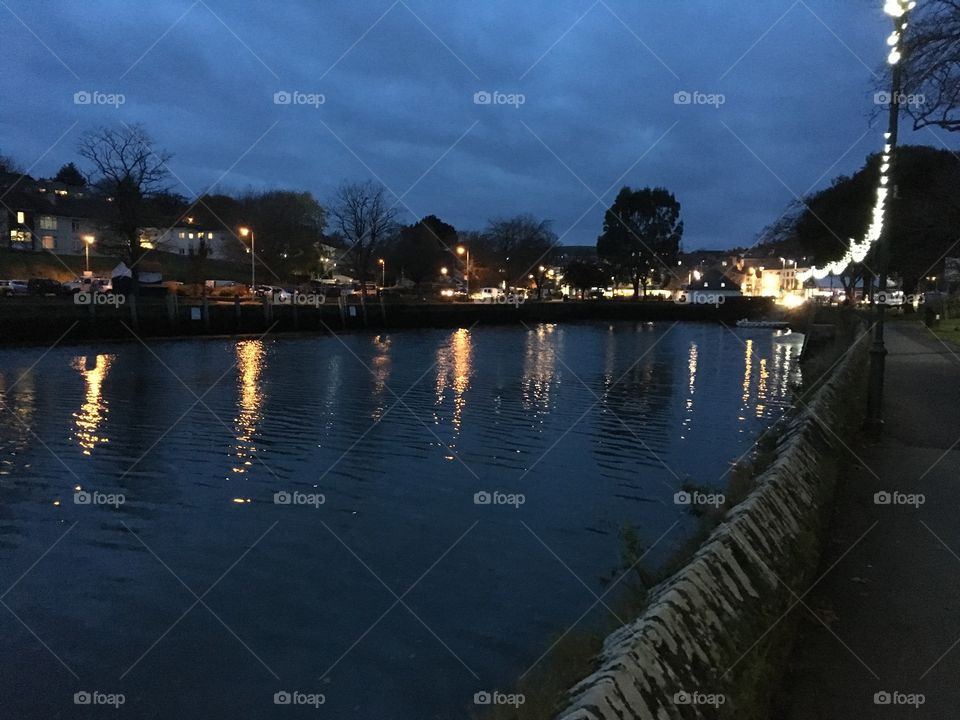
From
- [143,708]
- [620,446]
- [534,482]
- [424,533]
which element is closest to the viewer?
[143,708]

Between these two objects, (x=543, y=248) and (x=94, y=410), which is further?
(x=543, y=248)

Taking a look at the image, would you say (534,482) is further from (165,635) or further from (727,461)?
(165,635)

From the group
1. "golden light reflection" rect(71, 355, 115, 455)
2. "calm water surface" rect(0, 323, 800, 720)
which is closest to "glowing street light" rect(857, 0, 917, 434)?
"calm water surface" rect(0, 323, 800, 720)

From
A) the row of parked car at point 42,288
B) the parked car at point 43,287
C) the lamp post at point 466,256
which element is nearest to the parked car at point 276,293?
the row of parked car at point 42,288

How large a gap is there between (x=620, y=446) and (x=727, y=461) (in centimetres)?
234

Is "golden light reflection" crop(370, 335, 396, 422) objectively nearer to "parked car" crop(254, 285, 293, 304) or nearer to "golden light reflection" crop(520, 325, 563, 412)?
"golden light reflection" crop(520, 325, 563, 412)

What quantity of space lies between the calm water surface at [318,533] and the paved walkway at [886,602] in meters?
2.52

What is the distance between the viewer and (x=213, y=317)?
2021 inches

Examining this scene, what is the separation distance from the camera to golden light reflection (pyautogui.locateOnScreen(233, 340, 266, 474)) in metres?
15.6

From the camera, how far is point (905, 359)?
24.8m

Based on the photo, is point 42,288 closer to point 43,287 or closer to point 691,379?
point 43,287

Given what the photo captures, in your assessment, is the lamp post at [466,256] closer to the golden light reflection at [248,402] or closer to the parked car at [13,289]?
the parked car at [13,289]

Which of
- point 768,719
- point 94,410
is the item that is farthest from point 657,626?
point 94,410

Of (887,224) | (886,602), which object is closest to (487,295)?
(887,224)
